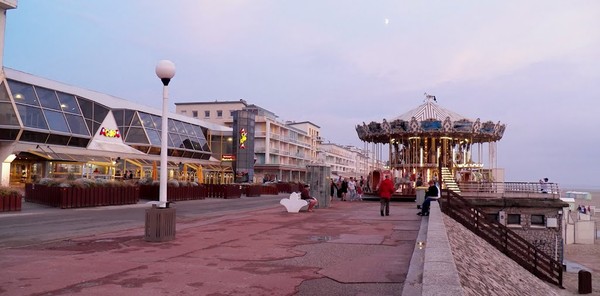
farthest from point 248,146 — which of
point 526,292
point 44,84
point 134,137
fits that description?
point 526,292

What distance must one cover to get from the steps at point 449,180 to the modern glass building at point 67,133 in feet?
66.2

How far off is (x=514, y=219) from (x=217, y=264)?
24.0 m

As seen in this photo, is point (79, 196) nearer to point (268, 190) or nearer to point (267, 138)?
point (268, 190)

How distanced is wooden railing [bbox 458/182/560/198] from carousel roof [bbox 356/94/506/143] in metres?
5.92

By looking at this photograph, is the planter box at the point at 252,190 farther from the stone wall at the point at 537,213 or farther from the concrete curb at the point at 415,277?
the concrete curb at the point at 415,277

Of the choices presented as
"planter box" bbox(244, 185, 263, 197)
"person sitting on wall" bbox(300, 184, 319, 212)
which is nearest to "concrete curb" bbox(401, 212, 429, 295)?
"person sitting on wall" bbox(300, 184, 319, 212)

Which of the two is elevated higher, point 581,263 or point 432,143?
point 432,143

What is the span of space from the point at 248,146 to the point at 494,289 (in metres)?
52.7

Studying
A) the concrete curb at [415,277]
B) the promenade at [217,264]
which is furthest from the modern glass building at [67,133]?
the concrete curb at [415,277]

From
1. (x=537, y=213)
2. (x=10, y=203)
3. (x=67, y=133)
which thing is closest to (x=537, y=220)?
(x=537, y=213)

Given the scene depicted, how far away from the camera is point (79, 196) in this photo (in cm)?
2239

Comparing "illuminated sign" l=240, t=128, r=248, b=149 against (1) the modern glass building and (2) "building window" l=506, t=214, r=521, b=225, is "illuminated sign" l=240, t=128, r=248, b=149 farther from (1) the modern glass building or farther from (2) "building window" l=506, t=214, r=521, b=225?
(2) "building window" l=506, t=214, r=521, b=225

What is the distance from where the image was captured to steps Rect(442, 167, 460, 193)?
102 feet

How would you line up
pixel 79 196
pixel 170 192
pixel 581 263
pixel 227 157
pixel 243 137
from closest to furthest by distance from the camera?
pixel 79 196
pixel 581 263
pixel 170 192
pixel 243 137
pixel 227 157
